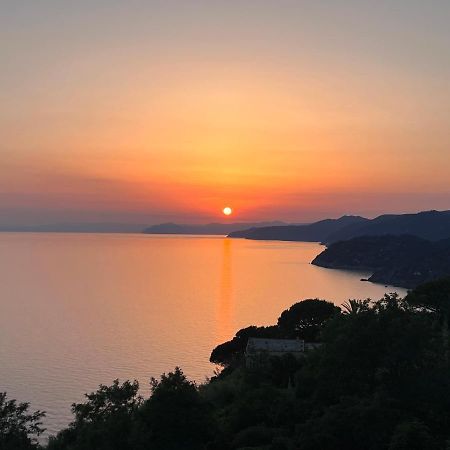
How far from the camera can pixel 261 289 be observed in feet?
464

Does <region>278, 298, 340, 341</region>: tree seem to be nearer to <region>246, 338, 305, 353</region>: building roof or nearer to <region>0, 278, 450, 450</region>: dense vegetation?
<region>246, 338, 305, 353</region>: building roof

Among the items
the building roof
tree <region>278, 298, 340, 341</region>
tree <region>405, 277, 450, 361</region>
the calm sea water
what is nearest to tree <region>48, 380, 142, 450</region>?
the calm sea water

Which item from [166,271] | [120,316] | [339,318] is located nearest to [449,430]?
[339,318]

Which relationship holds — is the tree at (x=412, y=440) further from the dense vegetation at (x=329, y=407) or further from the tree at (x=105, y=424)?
the tree at (x=105, y=424)

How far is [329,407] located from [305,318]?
42477 millimetres

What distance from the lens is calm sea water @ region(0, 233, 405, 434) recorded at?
58.9m

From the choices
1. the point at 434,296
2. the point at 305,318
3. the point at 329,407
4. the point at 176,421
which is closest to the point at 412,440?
the point at 329,407

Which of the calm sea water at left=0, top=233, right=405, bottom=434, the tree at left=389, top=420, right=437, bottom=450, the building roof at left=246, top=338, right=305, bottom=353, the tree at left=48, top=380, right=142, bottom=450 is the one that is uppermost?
the tree at left=389, top=420, right=437, bottom=450

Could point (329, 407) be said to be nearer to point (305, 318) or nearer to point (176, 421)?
point (176, 421)

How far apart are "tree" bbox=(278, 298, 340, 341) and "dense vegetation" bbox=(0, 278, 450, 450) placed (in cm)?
3353

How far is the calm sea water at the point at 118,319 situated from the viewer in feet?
193

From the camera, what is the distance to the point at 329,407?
2108cm

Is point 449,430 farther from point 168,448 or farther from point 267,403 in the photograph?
point 168,448

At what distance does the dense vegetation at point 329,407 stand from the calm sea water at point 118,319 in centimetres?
2500
